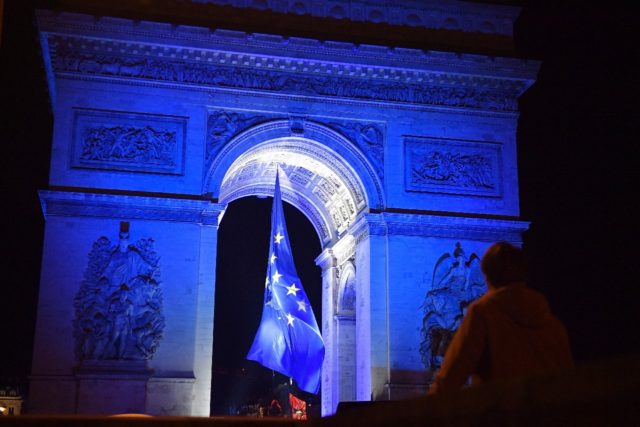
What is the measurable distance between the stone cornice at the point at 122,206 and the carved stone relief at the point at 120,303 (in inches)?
17.2

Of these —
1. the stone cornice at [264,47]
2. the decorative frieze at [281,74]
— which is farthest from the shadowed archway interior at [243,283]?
the stone cornice at [264,47]

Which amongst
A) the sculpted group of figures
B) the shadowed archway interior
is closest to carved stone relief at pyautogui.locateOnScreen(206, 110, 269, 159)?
the shadowed archway interior

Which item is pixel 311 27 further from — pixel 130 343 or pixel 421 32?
pixel 130 343

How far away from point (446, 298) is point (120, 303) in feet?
24.8

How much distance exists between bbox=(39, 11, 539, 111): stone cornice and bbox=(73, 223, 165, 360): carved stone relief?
409cm

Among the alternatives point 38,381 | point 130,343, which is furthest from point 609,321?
point 38,381

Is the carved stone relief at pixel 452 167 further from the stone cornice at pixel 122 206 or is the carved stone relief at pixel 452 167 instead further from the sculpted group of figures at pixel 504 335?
the sculpted group of figures at pixel 504 335

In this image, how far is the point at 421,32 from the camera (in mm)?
21312

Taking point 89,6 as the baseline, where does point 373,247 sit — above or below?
below

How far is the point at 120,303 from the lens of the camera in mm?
17531

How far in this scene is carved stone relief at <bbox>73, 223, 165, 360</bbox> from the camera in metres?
17.2

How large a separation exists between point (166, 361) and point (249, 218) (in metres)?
13.1

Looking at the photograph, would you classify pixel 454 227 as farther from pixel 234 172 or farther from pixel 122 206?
pixel 122 206

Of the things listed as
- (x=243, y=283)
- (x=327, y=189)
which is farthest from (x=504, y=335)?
(x=243, y=283)
